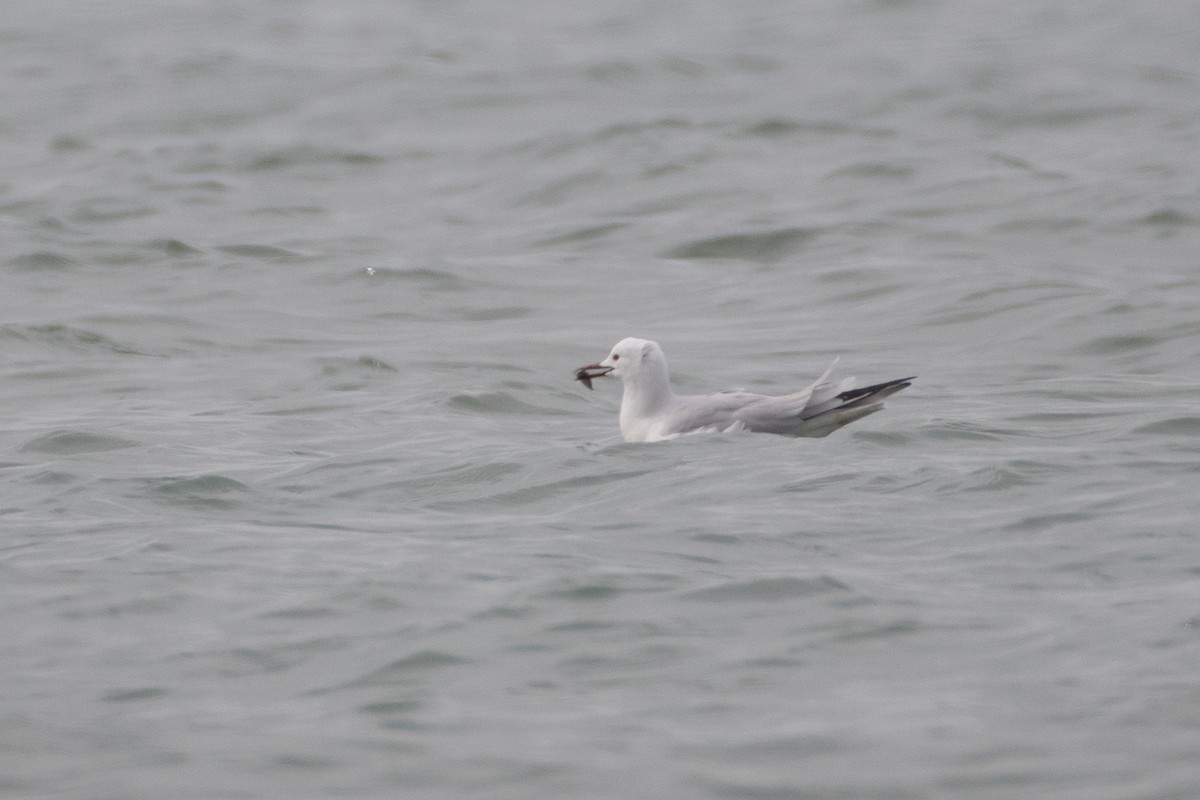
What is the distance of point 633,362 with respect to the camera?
9445 millimetres

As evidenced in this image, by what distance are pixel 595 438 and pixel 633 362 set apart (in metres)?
0.46

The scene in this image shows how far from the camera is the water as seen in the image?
5379 millimetres

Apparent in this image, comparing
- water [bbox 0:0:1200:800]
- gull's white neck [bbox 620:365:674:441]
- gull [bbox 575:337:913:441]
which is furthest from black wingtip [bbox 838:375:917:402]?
gull's white neck [bbox 620:365:674:441]

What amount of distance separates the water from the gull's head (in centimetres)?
60

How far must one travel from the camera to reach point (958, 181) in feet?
56.1

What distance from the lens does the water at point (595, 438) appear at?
538 centimetres

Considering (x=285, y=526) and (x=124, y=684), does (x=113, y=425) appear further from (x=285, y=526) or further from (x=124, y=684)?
(x=124, y=684)

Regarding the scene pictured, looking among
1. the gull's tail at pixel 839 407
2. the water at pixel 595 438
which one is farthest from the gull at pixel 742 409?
the water at pixel 595 438

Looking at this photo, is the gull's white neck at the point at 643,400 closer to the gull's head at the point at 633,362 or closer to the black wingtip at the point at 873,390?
the gull's head at the point at 633,362

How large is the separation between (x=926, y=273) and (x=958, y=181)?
332 cm

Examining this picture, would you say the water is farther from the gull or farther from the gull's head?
the gull's head

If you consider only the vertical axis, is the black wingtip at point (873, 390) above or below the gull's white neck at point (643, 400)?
above

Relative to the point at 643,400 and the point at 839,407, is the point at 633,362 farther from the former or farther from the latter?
the point at 839,407

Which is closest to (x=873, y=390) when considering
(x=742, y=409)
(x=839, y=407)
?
(x=839, y=407)
